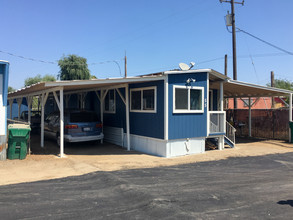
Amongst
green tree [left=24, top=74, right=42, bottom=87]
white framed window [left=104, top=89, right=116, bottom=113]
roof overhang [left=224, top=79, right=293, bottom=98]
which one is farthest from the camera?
green tree [left=24, top=74, right=42, bottom=87]

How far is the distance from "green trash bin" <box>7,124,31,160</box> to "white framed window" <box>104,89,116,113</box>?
4764 millimetres

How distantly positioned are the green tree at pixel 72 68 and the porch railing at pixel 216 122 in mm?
28587

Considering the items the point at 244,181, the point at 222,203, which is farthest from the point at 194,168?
the point at 222,203

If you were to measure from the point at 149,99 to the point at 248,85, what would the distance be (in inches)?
200

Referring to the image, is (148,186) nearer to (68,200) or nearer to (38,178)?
(68,200)

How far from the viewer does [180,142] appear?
10031 millimetres

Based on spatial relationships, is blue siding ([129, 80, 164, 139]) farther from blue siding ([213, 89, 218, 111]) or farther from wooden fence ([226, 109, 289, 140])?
wooden fence ([226, 109, 289, 140])

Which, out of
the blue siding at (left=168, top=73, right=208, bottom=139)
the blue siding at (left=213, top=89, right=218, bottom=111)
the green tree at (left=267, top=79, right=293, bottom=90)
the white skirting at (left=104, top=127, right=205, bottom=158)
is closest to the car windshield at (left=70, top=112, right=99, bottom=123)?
the white skirting at (left=104, top=127, right=205, bottom=158)

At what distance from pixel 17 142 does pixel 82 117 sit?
9.64 feet

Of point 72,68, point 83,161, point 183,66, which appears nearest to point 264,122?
point 183,66

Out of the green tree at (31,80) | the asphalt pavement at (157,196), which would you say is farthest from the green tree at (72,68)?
the asphalt pavement at (157,196)

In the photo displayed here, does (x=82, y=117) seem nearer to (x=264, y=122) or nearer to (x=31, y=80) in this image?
(x=264, y=122)

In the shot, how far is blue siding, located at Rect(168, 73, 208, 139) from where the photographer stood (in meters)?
9.70

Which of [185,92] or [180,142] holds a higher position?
[185,92]
